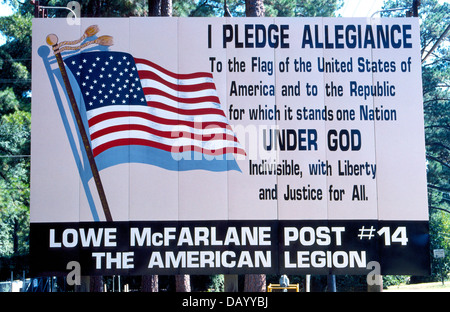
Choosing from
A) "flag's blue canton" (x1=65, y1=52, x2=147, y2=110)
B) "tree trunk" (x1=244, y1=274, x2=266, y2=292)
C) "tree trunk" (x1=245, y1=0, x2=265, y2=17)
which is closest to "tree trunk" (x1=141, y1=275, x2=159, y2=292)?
"tree trunk" (x1=244, y1=274, x2=266, y2=292)

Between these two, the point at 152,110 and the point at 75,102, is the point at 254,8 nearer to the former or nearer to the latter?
the point at 152,110

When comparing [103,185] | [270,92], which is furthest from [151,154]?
[270,92]

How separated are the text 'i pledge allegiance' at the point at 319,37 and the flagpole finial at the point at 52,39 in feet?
6.71

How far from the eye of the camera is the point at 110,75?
7.81 m

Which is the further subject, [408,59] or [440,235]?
[440,235]

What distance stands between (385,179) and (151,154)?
121 inches

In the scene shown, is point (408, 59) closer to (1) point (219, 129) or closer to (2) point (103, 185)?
(1) point (219, 129)

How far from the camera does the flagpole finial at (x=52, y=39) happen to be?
7.79 m

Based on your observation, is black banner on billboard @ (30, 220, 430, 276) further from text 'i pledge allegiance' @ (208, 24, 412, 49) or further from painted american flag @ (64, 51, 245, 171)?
text 'i pledge allegiance' @ (208, 24, 412, 49)

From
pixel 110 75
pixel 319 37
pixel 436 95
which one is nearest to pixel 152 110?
pixel 110 75

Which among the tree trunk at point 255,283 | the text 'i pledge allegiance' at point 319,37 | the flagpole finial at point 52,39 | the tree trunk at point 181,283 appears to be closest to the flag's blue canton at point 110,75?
the flagpole finial at point 52,39

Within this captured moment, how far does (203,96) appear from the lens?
7.75m

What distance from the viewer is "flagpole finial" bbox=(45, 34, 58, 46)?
7.79 meters

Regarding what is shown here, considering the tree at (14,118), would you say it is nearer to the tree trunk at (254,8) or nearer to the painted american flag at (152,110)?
the tree trunk at (254,8)
